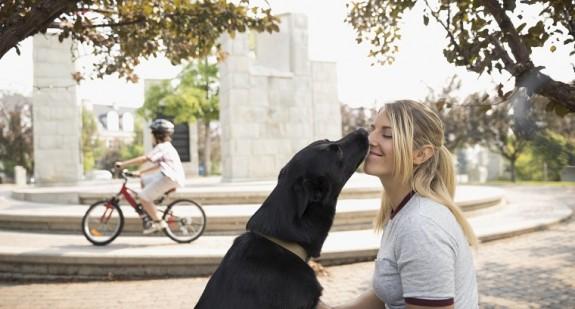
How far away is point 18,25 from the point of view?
4.00 meters

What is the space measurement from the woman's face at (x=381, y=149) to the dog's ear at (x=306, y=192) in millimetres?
282

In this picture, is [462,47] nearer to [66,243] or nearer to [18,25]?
[18,25]

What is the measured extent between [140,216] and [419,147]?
6.68 metres

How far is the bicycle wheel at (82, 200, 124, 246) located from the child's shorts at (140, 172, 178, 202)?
0.68 meters

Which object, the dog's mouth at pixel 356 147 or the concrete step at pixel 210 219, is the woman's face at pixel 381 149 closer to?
the dog's mouth at pixel 356 147

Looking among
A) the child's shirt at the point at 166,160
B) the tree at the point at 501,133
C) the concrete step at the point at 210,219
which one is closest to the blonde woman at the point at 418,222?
the child's shirt at the point at 166,160

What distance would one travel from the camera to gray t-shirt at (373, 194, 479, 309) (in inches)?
68.0

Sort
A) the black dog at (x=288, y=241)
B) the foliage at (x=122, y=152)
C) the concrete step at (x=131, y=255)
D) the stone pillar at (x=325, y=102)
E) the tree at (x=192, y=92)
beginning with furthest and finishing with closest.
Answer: the foliage at (x=122, y=152), the tree at (x=192, y=92), the stone pillar at (x=325, y=102), the concrete step at (x=131, y=255), the black dog at (x=288, y=241)

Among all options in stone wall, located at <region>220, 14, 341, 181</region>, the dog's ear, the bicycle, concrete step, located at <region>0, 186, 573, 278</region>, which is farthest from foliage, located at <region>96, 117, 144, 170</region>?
the dog's ear

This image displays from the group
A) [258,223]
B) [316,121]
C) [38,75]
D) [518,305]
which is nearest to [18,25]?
[258,223]

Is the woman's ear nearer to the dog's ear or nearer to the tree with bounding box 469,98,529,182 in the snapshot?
the dog's ear

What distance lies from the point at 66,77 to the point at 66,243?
13395 millimetres

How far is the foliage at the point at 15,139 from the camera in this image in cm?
4353

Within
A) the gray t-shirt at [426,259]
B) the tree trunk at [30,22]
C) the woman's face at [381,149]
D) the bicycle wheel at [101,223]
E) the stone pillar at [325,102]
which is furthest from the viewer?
the stone pillar at [325,102]
